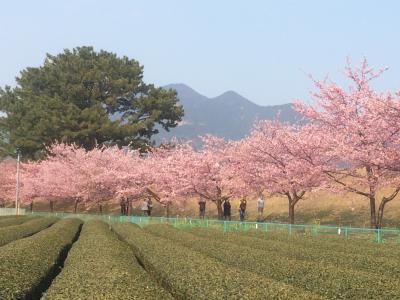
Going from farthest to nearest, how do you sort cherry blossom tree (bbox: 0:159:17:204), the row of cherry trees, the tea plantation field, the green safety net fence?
cherry blossom tree (bbox: 0:159:17:204) → the row of cherry trees → the green safety net fence → the tea plantation field

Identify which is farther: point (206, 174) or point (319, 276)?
point (206, 174)

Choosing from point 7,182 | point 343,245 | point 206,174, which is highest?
point 7,182

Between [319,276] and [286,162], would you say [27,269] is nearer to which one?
[319,276]

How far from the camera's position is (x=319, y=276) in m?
10.9

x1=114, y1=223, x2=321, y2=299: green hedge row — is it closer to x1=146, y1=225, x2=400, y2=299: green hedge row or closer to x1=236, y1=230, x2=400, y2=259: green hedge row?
x1=146, y1=225, x2=400, y2=299: green hedge row

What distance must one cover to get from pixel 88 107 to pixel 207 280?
198 ft

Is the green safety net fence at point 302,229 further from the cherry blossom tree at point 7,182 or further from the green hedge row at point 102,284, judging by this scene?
the cherry blossom tree at point 7,182

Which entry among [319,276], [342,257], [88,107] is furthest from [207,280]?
[88,107]

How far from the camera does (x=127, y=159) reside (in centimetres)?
5197

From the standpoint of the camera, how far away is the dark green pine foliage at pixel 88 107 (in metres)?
62.9

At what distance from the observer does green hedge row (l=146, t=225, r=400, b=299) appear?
31.4ft

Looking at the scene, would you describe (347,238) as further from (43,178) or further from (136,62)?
(136,62)

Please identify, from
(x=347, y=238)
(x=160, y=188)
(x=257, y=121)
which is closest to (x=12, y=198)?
(x=160, y=188)

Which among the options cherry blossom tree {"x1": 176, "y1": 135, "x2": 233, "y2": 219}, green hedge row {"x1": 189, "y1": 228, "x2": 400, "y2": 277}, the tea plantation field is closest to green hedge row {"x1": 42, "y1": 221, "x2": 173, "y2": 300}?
the tea plantation field
